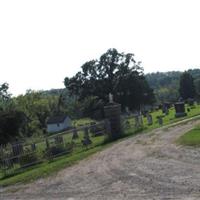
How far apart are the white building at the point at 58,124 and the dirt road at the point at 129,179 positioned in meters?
61.8

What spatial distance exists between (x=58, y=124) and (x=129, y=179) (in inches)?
2701

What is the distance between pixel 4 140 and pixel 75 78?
5161cm

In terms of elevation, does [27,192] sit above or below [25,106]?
below

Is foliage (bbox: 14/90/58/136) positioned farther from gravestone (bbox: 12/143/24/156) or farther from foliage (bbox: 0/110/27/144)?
gravestone (bbox: 12/143/24/156)

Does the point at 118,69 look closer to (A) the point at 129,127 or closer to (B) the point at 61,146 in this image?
(A) the point at 129,127

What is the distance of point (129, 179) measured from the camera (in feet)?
37.9

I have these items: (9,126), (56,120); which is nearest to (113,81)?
(56,120)

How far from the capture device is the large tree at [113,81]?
8188 cm

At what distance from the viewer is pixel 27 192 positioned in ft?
42.0

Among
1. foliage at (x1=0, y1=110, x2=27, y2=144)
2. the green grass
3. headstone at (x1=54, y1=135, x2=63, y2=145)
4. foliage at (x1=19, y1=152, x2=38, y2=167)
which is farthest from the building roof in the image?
the green grass

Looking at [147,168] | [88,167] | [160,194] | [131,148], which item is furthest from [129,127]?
[160,194]

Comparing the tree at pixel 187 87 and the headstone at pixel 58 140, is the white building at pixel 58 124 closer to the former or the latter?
the tree at pixel 187 87

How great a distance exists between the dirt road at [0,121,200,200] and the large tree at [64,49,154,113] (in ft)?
210

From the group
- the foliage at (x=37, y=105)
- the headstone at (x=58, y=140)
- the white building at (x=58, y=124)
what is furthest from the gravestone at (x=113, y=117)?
the foliage at (x=37, y=105)
